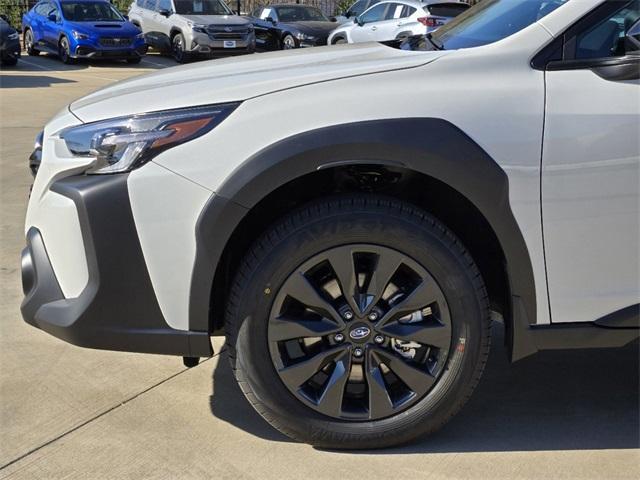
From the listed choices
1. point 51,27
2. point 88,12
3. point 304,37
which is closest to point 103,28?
point 88,12

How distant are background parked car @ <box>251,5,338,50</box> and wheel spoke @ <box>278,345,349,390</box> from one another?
18190mm

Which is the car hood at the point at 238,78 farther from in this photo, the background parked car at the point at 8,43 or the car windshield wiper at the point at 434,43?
the background parked car at the point at 8,43

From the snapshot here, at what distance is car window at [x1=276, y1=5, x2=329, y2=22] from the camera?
859 inches

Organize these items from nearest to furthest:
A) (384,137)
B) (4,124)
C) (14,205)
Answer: (384,137) → (14,205) → (4,124)

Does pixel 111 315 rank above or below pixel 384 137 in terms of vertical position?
below

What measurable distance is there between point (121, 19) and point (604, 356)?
17.4m

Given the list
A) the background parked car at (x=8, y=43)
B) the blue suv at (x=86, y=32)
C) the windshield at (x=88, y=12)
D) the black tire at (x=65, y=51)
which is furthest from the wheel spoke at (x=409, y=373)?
the windshield at (x=88, y=12)

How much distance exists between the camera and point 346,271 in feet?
9.40

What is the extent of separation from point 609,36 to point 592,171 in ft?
1.70

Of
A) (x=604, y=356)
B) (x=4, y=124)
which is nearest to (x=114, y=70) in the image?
(x=4, y=124)

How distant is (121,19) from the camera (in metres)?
19.3

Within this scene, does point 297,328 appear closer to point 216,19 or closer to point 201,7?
point 216,19

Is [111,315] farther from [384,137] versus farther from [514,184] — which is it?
[514,184]

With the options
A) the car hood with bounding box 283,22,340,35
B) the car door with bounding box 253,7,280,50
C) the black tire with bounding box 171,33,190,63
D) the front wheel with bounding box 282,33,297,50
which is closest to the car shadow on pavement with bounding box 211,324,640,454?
the black tire with bounding box 171,33,190,63
